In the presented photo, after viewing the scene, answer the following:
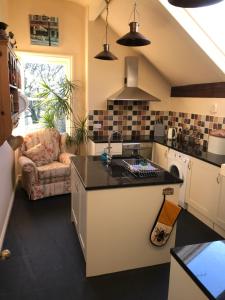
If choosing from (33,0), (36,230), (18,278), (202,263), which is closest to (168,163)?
(36,230)

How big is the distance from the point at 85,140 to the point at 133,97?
3.77 ft

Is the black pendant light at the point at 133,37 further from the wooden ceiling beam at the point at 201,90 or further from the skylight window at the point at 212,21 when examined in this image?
the wooden ceiling beam at the point at 201,90

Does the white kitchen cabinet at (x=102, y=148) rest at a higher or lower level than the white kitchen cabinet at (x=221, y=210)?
higher

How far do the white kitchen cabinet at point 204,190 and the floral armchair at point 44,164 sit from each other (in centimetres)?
181

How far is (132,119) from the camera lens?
181 inches

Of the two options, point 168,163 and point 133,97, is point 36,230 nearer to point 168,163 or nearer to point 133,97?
point 168,163

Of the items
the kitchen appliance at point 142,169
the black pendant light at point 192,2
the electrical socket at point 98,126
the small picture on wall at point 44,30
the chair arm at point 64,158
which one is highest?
the small picture on wall at point 44,30

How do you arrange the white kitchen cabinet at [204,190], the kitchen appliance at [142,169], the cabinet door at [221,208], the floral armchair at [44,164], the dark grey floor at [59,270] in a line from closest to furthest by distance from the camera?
1. the dark grey floor at [59,270]
2. the kitchen appliance at [142,169]
3. the cabinet door at [221,208]
4. the white kitchen cabinet at [204,190]
5. the floral armchair at [44,164]

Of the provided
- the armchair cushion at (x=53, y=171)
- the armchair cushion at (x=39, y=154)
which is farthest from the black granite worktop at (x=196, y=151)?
the armchair cushion at (x=39, y=154)

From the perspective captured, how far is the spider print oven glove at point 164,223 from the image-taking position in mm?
2104

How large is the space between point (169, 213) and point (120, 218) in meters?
0.42

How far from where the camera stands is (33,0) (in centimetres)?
398

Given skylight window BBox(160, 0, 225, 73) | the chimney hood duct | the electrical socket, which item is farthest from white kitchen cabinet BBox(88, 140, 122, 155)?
skylight window BBox(160, 0, 225, 73)

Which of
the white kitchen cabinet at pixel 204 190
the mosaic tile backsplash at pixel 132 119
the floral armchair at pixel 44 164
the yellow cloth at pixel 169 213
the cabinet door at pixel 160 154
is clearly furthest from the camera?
the mosaic tile backsplash at pixel 132 119
